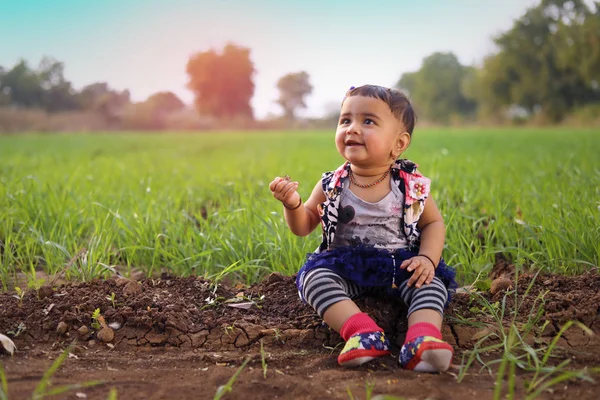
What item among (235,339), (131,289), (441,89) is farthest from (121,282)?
(441,89)

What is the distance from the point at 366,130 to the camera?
7.62ft

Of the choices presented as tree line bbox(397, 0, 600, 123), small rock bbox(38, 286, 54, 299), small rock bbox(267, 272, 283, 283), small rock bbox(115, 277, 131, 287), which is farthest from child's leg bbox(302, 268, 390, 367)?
tree line bbox(397, 0, 600, 123)

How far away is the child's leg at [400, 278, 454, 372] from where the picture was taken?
6.32ft

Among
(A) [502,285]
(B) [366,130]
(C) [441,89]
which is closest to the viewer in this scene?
(B) [366,130]

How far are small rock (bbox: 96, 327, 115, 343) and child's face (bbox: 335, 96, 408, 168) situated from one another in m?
1.10

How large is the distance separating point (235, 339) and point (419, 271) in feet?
2.41

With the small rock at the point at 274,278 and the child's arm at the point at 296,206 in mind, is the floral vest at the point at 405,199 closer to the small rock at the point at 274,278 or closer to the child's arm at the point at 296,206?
the child's arm at the point at 296,206

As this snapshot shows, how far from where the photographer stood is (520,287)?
257cm

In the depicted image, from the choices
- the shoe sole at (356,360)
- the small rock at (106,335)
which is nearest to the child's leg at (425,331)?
the shoe sole at (356,360)

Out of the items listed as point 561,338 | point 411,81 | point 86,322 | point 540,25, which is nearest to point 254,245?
point 86,322

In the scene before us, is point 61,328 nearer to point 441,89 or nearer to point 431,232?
point 431,232

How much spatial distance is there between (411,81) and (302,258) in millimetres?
57818

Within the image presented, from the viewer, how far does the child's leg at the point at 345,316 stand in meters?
1.99

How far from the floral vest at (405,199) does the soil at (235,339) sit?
30cm
